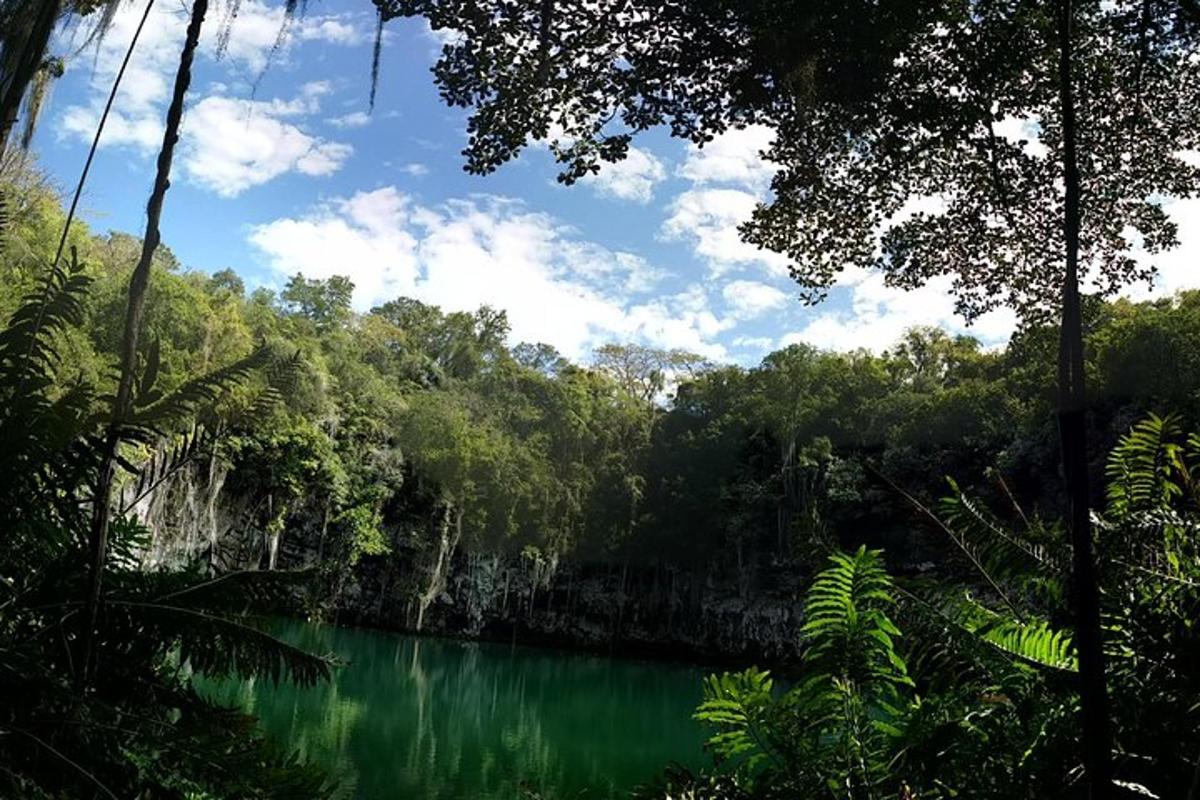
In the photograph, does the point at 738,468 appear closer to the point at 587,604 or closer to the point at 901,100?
the point at 587,604

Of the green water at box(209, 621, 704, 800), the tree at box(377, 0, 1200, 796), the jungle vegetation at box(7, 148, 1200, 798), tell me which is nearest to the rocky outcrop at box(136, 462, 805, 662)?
the jungle vegetation at box(7, 148, 1200, 798)

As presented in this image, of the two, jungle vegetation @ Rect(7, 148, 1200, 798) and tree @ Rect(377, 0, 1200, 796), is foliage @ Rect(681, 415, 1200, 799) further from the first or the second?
tree @ Rect(377, 0, 1200, 796)

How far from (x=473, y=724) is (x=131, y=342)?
14.1 meters

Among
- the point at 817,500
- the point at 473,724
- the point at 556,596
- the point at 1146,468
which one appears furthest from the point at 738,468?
the point at 1146,468

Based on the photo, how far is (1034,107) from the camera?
283cm

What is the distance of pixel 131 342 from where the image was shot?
64.1 inches

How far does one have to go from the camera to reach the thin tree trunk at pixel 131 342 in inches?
61.3

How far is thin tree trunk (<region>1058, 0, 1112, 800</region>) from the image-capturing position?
4.82ft

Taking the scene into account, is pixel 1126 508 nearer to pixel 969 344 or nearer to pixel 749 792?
pixel 749 792

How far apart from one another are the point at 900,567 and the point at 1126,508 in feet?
80.4

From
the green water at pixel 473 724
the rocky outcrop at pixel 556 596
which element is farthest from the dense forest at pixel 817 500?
the rocky outcrop at pixel 556 596

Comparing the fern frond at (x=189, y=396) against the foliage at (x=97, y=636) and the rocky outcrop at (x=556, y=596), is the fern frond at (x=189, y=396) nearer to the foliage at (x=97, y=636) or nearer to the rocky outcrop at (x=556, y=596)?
the foliage at (x=97, y=636)

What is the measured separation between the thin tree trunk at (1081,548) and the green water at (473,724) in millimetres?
1306

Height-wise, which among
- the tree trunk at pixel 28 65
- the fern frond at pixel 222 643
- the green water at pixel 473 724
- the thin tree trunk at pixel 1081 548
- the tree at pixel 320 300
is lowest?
the green water at pixel 473 724
